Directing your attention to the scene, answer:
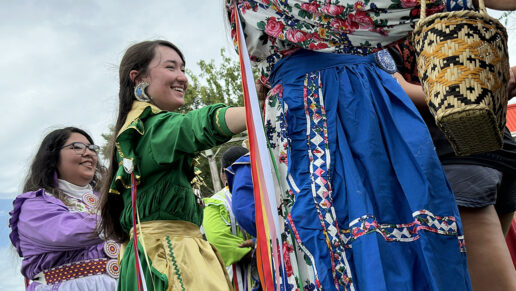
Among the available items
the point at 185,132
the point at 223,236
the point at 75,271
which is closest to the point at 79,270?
the point at 75,271

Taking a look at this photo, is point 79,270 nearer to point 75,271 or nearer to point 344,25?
point 75,271

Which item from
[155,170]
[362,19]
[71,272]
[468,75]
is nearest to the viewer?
[468,75]

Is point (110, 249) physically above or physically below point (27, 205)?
below

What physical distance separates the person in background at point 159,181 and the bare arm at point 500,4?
100 centimetres

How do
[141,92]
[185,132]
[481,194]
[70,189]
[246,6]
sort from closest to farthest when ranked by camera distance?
[246,6]
[481,194]
[185,132]
[141,92]
[70,189]

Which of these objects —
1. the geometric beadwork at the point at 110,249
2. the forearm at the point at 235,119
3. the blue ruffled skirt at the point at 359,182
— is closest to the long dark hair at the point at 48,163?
the geometric beadwork at the point at 110,249

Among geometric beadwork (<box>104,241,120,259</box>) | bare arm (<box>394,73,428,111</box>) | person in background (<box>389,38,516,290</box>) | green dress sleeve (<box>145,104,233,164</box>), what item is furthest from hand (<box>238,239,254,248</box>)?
bare arm (<box>394,73,428,111</box>)

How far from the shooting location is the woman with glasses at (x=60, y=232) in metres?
3.65

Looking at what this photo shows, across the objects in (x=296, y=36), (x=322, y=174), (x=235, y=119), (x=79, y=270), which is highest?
(x=296, y=36)

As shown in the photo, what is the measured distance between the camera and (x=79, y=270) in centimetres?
379

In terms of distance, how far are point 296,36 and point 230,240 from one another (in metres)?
2.85

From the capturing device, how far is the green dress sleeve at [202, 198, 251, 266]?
413 cm

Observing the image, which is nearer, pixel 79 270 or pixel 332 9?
pixel 332 9

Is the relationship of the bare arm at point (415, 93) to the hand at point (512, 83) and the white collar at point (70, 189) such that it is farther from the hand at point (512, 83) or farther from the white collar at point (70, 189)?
the white collar at point (70, 189)
